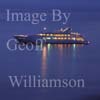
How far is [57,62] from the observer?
184 cm

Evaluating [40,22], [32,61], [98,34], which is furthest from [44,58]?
[98,34]

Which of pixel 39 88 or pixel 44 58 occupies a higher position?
pixel 44 58

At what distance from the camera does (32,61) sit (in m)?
1.85

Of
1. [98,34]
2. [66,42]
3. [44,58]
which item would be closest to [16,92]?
[44,58]

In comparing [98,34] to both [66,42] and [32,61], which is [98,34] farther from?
[32,61]

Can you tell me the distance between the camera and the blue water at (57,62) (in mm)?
1798

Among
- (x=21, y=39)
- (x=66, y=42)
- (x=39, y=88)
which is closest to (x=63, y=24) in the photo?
(x=66, y=42)

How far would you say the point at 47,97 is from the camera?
1799 millimetres

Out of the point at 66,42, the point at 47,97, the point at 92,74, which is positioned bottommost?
the point at 47,97

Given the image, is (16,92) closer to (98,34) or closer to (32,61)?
(32,61)

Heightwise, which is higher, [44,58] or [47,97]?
[44,58]

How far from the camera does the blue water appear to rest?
70.8 inches

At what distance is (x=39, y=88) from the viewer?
1820 millimetres

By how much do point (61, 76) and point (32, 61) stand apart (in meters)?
0.17
